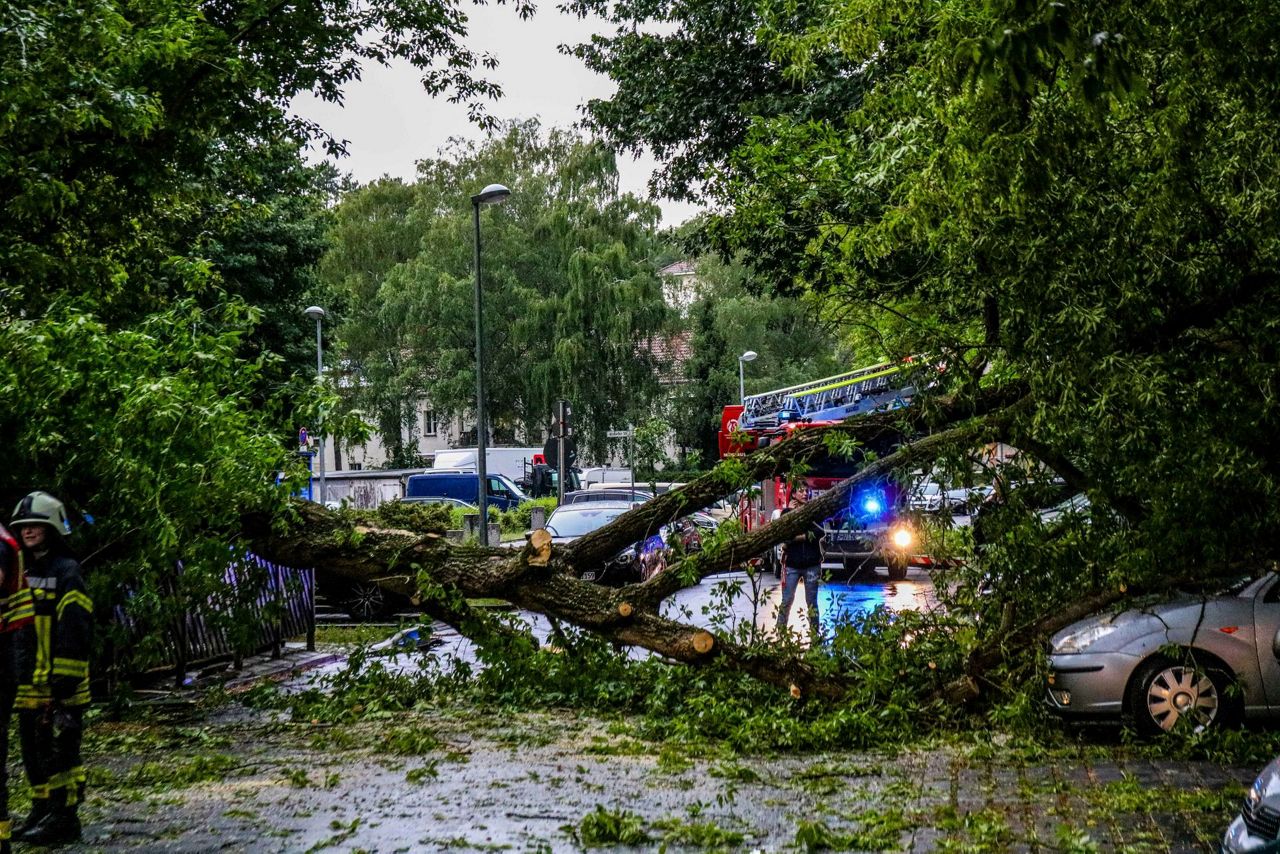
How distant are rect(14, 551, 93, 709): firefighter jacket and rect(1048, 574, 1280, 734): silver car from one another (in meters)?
6.28

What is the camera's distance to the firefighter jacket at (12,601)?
638 centimetres

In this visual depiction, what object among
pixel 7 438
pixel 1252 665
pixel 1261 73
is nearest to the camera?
pixel 1261 73

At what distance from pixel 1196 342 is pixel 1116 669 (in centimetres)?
233

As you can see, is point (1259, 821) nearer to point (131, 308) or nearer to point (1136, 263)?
point (1136, 263)

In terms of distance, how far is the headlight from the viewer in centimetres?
904

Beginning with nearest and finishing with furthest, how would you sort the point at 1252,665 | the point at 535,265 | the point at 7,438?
1. the point at 1252,665
2. the point at 7,438
3. the point at 535,265

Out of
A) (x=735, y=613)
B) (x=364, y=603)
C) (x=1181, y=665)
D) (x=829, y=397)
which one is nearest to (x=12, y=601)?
(x=1181, y=665)

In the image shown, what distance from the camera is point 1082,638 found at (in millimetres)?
9125

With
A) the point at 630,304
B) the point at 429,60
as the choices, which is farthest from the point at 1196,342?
the point at 630,304

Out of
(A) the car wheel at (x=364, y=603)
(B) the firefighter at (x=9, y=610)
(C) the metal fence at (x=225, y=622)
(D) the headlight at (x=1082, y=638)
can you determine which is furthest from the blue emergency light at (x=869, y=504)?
(A) the car wheel at (x=364, y=603)

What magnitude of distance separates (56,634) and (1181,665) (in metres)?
7.05

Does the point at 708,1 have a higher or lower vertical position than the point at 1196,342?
higher

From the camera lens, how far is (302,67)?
55.2ft

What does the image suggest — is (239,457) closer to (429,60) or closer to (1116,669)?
(1116,669)
